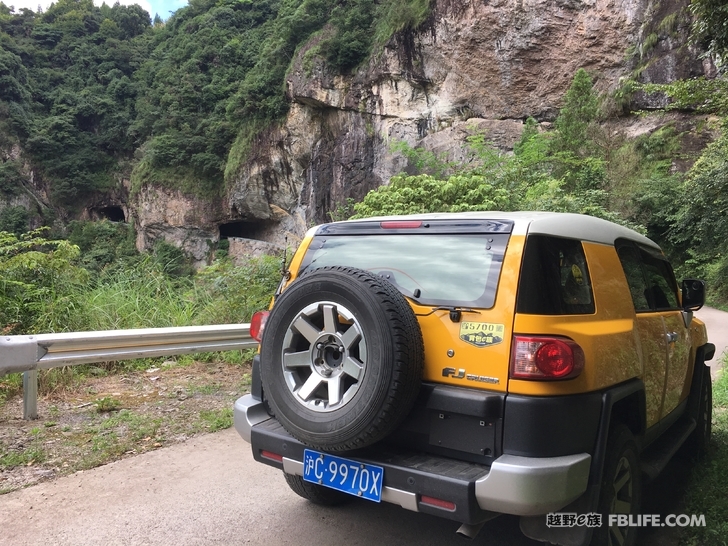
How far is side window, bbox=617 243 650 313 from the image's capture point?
2.86 meters

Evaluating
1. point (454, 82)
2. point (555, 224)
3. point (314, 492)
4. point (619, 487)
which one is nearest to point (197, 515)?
point (314, 492)

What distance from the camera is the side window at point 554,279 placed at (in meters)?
2.17

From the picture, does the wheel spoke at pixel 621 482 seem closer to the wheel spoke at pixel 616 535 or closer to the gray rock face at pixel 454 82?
the wheel spoke at pixel 616 535

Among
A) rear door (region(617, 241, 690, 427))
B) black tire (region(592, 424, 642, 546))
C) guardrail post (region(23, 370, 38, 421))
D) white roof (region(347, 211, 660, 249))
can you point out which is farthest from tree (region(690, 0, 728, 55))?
guardrail post (region(23, 370, 38, 421))

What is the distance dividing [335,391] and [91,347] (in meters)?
3.09

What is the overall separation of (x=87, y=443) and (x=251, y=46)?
5145 centimetres

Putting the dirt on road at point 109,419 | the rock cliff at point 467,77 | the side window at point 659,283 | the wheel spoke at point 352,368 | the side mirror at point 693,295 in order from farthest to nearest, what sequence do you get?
the rock cliff at point 467,77, the side mirror at point 693,295, the dirt on road at point 109,419, the side window at point 659,283, the wheel spoke at point 352,368

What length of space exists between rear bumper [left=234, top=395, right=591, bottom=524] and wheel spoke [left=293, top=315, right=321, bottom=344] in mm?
541

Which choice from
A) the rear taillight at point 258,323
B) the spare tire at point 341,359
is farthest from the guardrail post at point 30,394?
the spare tire at point 341,359

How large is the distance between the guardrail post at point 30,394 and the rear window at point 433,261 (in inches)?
107

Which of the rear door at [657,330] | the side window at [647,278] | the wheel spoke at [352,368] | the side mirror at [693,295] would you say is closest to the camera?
the wheel spoke at [352,368]

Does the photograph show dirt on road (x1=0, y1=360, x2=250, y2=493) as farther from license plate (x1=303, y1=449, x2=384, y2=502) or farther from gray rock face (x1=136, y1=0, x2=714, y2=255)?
gray rock face (x1=136, y1=0, x2=714, y2=255)

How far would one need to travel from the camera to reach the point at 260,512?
2.94 metres

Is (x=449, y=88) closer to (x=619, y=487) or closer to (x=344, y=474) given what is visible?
(x=619, y=487)
